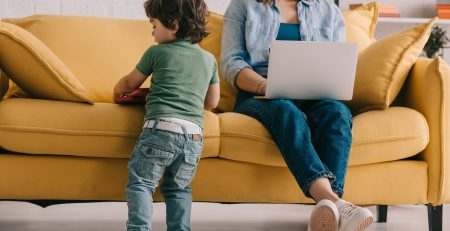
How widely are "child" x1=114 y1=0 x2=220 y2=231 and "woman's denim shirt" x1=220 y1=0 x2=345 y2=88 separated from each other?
51 cm

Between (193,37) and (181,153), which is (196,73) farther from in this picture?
(181,153)

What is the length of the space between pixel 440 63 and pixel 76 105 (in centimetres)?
115

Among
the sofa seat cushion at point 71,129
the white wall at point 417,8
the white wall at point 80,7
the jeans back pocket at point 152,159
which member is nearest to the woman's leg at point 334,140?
the sofa seat cushion at point 71,129

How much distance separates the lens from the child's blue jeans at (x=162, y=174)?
1797 mm

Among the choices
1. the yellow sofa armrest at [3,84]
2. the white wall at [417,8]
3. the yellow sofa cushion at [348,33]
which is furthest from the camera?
the white wall at [417,8]

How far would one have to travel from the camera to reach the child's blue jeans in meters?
1.80

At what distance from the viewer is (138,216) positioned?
1.77 meters

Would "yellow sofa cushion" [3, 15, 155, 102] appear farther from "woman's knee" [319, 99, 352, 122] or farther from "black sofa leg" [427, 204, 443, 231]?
"black sofa leg" [427, 204, 443, 231]

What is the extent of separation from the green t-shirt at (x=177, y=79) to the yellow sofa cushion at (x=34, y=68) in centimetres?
25

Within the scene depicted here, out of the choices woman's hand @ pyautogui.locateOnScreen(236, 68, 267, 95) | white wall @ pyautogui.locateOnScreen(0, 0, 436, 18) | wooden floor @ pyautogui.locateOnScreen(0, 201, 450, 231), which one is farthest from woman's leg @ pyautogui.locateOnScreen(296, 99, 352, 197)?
white wall @ pyautogui.locateOnScreen(0, 0, 436, 18)

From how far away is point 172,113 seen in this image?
1852 mm

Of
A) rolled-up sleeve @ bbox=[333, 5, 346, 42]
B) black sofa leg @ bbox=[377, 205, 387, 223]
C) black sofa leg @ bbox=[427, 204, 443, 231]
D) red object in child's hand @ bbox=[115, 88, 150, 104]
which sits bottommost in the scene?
black sofa leg @ bbox=[377, 205, 387, 223]

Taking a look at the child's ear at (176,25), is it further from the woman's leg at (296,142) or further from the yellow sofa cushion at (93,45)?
the yellow sofa cushion at (93,45)

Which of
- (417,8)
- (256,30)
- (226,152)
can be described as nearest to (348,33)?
(256,30)
